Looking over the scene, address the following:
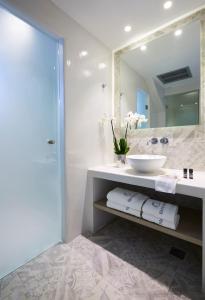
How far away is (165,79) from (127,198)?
1.39 metres

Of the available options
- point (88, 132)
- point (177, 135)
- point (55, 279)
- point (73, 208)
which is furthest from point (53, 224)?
point (177, 135)

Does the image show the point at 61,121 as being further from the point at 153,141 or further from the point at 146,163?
the point at 153,141

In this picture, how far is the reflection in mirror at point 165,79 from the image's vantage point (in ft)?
5.08

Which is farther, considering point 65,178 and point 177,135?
point 177,135

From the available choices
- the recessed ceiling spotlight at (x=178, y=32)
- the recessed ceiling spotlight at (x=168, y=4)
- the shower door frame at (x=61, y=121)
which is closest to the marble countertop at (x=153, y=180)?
the shower door frame at (x=61, y=121)

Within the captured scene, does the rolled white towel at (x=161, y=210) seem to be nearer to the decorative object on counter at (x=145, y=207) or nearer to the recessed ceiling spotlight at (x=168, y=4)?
A: the decorative object on counter at (x=145, y=207)

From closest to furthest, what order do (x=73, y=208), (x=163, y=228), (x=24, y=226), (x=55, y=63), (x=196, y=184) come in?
(x=196, y=184)
(x=163, y=228)
(x=24, y=226)
(x=55, y=63)
(x=73, y=208)

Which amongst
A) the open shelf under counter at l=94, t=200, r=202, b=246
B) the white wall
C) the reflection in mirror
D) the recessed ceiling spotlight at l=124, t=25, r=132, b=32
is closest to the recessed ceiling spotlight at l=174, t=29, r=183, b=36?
the reflection in mirror

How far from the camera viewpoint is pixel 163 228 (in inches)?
49.3

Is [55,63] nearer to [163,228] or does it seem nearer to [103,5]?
[103,5]

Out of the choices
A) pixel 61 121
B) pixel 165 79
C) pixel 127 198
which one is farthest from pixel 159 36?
pixel 127 198

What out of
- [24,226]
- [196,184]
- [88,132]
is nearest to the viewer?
[196,184]

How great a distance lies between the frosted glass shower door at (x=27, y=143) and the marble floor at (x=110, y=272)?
0.20 m

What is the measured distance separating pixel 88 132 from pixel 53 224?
1.02 metres
